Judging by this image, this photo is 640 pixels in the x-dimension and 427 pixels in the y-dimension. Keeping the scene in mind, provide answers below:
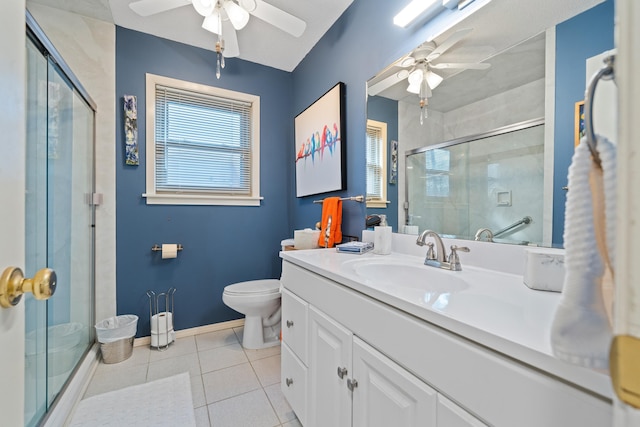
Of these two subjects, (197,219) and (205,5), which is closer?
(205,5)

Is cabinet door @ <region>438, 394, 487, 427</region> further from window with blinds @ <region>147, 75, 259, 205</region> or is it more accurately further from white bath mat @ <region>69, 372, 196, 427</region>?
window with blinds @ <region>147, 75, 259, 205</region>

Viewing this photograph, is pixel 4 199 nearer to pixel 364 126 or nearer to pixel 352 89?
pixel 364 126

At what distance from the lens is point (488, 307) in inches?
24.0

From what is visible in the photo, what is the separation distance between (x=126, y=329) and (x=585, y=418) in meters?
2.37

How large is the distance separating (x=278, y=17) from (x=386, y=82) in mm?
759

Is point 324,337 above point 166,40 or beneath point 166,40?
beneath

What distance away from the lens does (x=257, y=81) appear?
8.18 feet

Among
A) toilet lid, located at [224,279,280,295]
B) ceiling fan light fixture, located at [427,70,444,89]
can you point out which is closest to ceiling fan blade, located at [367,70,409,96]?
ceiling fan light fixture, located at [427,70,444,89]

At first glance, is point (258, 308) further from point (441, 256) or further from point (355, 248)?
point (441, 256)

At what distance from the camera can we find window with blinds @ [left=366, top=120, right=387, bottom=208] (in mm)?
1534

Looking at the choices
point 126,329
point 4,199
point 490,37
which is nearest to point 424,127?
point 490,37

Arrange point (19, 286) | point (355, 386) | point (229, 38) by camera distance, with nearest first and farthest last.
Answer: point (19, 286) → point (355, 386) → point (229, 38)

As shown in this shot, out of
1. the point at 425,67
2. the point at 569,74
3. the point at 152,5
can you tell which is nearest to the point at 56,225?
the point at 152,5

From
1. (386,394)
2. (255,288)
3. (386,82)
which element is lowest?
(255,288)
